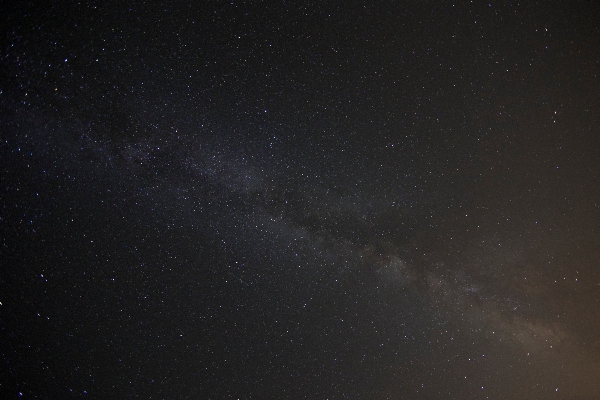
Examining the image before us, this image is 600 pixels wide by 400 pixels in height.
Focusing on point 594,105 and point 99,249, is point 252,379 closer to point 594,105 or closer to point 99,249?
point 99,249

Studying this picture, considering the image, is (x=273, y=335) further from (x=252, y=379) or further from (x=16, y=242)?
(x=16, y=242)

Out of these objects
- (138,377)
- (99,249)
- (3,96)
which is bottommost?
(138,377)

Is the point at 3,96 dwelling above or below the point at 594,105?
below

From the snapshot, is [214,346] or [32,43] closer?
[32,43]

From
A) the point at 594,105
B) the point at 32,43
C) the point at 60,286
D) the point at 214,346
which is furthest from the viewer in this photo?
the point at 594,105

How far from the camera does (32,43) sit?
36.3 inches

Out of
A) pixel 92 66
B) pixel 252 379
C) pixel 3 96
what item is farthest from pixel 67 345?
pixel 92 66

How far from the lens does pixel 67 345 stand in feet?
3.39

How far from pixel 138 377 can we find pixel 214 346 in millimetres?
316

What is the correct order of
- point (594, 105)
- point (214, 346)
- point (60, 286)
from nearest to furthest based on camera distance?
1. point (60, 286)
2. point (214, 346)
3. point (594, 105)

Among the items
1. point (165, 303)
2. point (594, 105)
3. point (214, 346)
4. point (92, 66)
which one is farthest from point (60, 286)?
point (594, 105)

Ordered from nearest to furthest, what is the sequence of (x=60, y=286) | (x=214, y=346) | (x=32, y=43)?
(x=32, y=43) < (x=60, y=286) < (x=214, y=346)

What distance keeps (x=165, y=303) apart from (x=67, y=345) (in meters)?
0.38

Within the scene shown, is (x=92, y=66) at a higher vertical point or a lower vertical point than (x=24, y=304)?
higher
